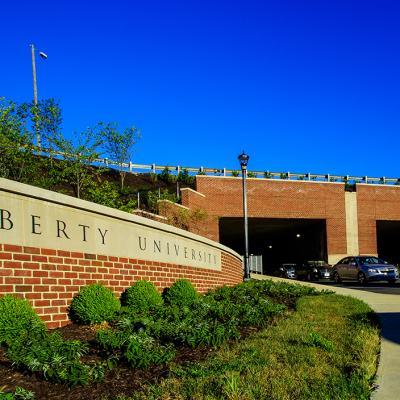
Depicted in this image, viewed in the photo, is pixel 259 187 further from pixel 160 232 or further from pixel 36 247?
pixel 36 247

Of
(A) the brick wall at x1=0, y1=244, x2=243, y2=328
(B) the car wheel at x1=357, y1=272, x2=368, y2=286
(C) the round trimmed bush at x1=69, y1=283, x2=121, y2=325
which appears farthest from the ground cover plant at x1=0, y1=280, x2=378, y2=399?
(B) the car wheel at x1=357, y1=272, x2=368, y2=286

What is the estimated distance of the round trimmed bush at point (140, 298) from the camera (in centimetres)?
822

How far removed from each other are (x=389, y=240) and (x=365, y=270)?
34.0m

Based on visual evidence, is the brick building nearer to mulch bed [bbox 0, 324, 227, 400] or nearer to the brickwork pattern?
the brickwork pattern

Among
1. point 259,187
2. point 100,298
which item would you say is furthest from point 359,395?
point 259,187

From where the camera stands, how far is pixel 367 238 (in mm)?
41625

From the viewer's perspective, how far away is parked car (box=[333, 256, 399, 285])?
2461cm

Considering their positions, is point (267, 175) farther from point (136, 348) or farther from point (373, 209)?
point (136, 348)

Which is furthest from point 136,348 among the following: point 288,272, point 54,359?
point 288,272

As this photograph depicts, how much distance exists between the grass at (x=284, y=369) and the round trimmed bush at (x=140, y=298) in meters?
2.09

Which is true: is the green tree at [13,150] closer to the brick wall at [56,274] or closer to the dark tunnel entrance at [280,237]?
the brick wall at [56,274]

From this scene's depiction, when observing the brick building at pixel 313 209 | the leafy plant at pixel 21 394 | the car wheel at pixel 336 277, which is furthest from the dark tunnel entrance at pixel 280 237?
the leafy plant at pixel 21 394

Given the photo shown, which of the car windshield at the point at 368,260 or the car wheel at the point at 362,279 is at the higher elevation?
the car windshield at the point at 368,260

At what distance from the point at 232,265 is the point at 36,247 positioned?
1188 cm
